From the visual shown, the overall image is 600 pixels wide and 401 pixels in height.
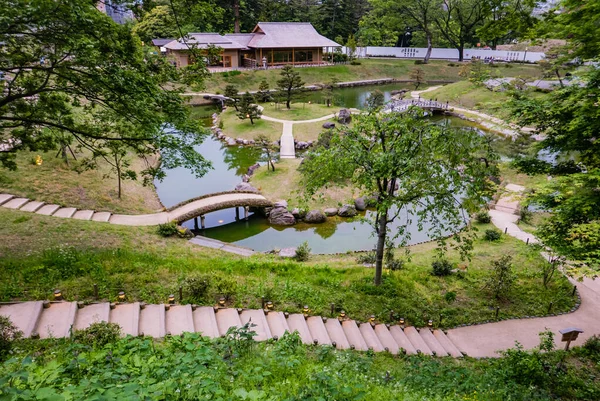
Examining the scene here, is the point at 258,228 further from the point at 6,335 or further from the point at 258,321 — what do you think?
the point at 6,335

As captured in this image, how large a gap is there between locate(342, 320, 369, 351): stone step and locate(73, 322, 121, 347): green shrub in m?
4.16

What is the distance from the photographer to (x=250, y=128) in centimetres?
2589

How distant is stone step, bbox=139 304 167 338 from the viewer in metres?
6.30

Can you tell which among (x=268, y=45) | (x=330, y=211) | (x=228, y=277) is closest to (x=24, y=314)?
(x=228, y=277)

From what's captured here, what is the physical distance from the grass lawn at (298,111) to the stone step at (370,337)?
21.7m

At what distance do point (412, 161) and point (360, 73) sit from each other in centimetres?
4118

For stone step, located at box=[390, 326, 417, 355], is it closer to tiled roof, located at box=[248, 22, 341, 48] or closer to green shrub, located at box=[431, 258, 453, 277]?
green shrub, located at box=[431, 258, 453, 277]

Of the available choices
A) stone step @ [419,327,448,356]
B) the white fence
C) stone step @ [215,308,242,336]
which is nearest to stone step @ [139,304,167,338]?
stone step @ [215,308,242,336]

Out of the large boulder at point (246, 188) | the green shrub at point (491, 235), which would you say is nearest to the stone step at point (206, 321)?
the large boulder at point (246, 188)

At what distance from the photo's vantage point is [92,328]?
5539 millimetres

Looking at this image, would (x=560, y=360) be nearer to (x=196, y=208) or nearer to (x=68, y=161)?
(x=196, y=208)

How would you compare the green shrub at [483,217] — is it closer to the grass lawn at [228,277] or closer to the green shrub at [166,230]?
the grass lawn at [228,277]

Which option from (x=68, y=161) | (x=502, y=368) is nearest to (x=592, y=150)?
(x=502, y=368)

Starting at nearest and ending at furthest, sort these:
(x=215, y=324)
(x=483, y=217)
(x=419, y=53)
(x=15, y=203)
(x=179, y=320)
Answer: (x=179, y=320) → (x=215, y=324) → (x=15, y=203) → (x=483, y=217) → (x=419, y=53)
